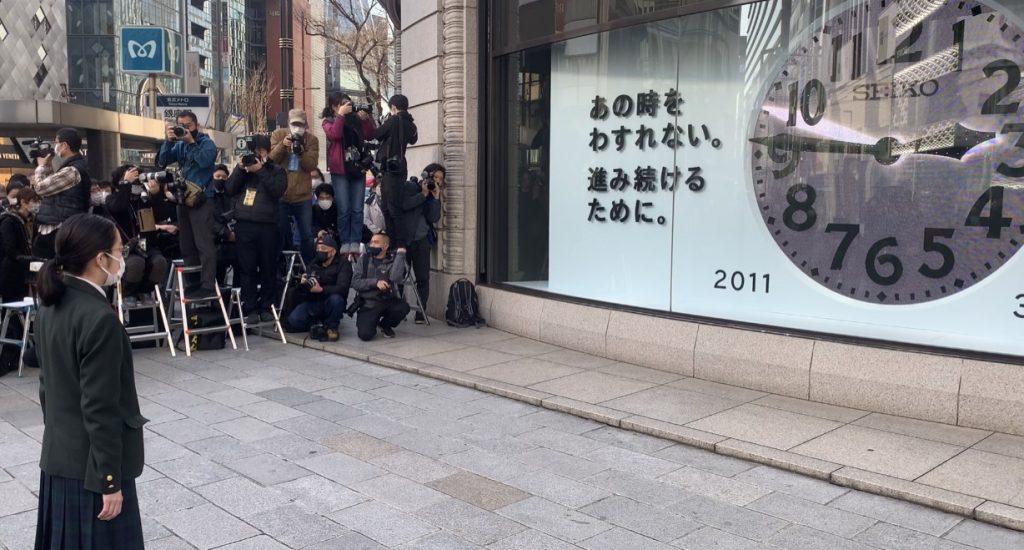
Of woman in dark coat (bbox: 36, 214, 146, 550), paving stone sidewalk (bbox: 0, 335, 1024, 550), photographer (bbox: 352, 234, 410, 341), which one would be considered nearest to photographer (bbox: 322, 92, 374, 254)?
photographer (bbox: 352, 234, 410, 341)

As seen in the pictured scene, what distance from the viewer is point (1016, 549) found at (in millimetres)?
4367

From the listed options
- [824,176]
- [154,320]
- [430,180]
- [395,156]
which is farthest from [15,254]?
[824,176]

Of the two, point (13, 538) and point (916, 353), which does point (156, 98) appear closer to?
point (13, 538)

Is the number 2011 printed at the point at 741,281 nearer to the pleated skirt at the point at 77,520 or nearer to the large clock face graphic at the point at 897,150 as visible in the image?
the large clock face graphic at the point at 897,150

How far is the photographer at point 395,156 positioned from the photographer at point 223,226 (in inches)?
72.3

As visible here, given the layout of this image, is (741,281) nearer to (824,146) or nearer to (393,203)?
(824,146)

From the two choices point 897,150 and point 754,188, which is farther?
point 754,188

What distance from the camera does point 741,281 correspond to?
26.2 ft

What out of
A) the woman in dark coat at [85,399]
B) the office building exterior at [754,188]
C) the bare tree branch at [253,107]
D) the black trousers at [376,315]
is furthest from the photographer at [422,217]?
the bare tree branch at [253,107]

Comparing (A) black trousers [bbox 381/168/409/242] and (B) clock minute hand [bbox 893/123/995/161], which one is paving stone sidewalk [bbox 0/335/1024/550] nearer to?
(B) clock minute hand [bbox 893/123/995/161]

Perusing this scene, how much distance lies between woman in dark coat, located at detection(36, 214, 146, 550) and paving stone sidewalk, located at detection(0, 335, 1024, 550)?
132 cm

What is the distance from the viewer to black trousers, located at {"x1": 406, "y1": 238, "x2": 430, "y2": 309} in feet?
35.6

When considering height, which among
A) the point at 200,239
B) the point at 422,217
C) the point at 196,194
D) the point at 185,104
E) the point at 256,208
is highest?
the point at 185,104

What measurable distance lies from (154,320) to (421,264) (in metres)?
3.19
